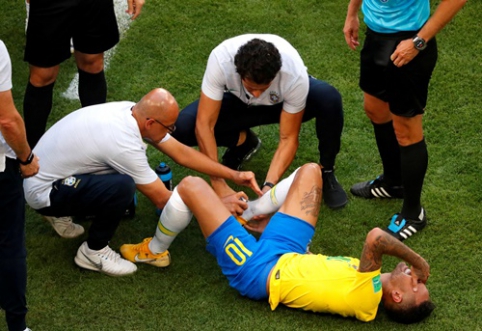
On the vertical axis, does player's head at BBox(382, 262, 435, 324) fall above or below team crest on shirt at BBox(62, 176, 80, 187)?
below

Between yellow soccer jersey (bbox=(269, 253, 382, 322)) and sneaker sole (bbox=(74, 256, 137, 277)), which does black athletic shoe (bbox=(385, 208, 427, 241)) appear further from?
sneaker sole (bbox=(74, 256, 137, 277))

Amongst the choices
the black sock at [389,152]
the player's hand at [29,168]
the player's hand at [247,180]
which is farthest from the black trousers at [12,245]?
the black sock at [389,152]

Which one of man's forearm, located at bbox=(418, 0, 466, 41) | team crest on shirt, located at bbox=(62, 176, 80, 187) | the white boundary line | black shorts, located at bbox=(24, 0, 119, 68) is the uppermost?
man's forearm, located at bbox=(418, 0, 466, 41)

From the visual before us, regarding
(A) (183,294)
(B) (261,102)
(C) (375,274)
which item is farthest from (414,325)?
(B) (261,102)

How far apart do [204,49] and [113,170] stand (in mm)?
2382

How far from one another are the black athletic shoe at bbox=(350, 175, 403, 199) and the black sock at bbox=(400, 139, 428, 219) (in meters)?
0.37

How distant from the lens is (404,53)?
4762 mm

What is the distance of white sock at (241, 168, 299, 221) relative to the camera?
525 centimetres

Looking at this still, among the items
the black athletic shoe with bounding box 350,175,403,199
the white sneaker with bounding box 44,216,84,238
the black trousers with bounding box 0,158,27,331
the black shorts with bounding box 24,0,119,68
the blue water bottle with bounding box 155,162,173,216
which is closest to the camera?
the black trousers with bounding box 0,158,27,331

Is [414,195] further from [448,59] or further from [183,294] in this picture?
[448,59]

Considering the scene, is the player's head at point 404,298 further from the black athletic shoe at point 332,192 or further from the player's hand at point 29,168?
the player's hand at point 29,168

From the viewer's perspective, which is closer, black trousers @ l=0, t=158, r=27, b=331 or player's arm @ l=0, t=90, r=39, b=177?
player's arm @ l=0, t=90, r=39, b=177

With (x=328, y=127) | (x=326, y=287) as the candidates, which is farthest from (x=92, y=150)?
(x=328, y=127)

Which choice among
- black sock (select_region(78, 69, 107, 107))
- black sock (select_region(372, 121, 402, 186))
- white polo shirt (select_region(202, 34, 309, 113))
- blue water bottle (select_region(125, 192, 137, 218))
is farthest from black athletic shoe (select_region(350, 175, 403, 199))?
black sock (select_region(78, 69, 107, 107))
